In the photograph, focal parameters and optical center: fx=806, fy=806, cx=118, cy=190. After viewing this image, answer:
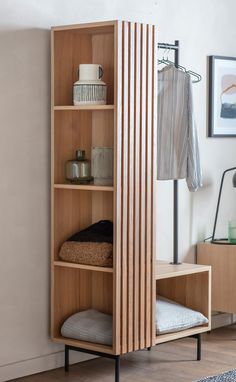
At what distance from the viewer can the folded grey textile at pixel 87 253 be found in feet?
13.5

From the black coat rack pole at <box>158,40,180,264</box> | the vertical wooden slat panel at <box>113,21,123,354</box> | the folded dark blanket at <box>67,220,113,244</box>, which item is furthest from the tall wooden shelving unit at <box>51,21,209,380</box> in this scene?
the black coat rack pole at <box>158,40,180,264</box>

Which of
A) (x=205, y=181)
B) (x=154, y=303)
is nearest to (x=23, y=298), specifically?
(x=154, y=303)

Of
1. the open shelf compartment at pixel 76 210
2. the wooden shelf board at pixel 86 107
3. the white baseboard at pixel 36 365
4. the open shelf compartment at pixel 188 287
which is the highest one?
the wooden shelf board at pixel 86 107

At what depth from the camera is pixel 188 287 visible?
4816 millimetres

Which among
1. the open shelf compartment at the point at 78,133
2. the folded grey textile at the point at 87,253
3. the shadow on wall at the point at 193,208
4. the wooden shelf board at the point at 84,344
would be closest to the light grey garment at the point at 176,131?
the open shelf compartment at the point at 78,133

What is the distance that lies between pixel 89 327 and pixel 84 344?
0.30 ft

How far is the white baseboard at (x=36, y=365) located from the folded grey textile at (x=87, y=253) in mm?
554

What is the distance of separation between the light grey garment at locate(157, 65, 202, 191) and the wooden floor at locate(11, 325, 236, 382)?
0.98m

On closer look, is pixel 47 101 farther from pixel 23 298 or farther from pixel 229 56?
pixel 229 56

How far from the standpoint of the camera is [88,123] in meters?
4.45

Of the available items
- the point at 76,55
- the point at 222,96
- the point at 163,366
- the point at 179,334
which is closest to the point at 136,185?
the point at 76,55

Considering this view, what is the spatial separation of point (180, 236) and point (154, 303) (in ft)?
3.27

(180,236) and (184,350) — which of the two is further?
(180,236)

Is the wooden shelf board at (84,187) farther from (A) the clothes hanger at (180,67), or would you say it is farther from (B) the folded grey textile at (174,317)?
(A) the clothes hanger at (180,67)
